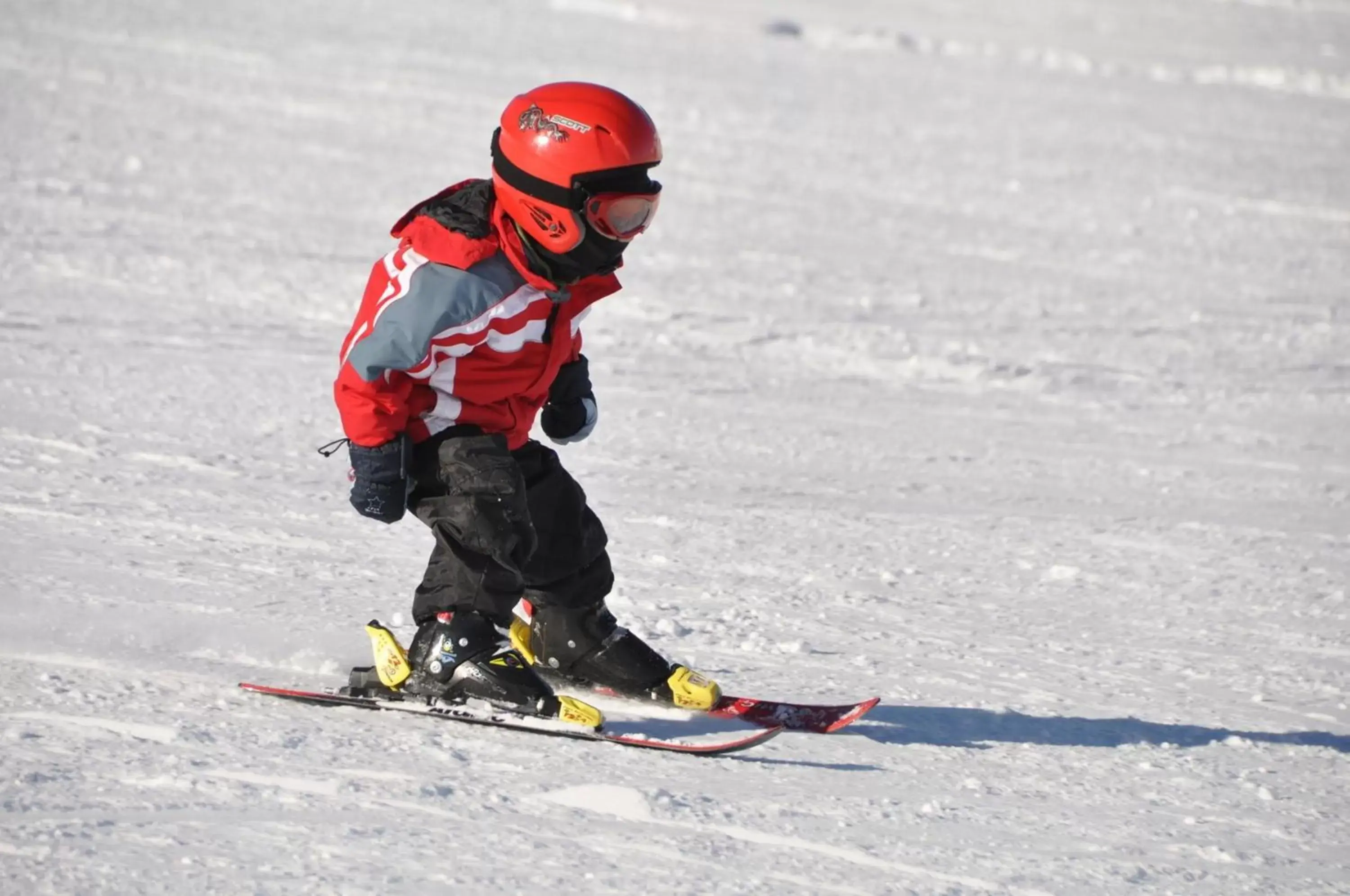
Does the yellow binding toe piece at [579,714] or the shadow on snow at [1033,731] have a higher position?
the shadow on snow at [1033,731]

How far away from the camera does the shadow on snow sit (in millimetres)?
3504

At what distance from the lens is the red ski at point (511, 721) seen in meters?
3.22

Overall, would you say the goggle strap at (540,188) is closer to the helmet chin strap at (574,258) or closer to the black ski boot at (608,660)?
the helmet chin strap at (574,258)

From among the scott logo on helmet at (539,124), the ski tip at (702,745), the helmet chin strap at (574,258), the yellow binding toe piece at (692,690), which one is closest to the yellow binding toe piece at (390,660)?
the ski tip at (702,745)

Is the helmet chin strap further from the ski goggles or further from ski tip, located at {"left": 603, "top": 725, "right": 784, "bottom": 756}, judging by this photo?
ski tip, located at {"left": 603, "top": 725, "right": 784, "bottom": 756}

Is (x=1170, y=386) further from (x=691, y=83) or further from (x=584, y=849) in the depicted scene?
(x=691, y=83)

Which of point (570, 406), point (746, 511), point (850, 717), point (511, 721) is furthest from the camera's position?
point (746, 511)

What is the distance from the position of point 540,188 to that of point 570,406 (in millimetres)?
690

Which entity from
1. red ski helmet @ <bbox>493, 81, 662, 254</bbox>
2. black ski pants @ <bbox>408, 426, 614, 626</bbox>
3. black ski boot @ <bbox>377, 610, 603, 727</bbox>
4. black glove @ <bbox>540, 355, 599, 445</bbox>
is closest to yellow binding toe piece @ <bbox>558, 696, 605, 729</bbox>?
black ski boot @ <bbox>377, 610, 603, 727</bbox>

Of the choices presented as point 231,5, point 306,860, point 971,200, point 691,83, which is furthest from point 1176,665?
point 231,5

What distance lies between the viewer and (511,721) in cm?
323

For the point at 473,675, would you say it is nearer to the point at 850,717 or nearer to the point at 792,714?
the point at 792,714

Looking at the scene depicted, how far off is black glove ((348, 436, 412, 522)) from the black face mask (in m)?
0.46

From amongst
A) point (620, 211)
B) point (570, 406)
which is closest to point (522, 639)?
point (570, 406)
